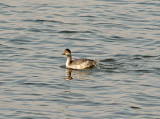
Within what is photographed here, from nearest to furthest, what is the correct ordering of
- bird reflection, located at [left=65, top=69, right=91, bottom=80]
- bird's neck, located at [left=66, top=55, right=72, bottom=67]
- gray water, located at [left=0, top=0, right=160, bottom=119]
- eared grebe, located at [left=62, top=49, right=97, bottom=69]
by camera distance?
1. gray water, located at [left=0, top=0, right=160, bottom=119]
2. bird reflection, located at [left=65, top=69, right=91, bottom=80]
3. eared grebe, located at [left=62, top=49, right=97, bottom=69]
4. bird's neck, located at [left=66, top=55, right=72, bottom=67]

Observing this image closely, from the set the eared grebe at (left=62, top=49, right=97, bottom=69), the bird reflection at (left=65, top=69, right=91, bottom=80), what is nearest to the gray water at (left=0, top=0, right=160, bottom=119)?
the bird reflection at (left=65, top=69, right=91, bottom=80)

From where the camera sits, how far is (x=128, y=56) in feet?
67.8

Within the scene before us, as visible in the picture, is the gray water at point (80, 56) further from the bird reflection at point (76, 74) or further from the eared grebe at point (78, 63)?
the eared grebe at point (78, 63)

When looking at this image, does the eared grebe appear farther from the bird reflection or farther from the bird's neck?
the bird reflection

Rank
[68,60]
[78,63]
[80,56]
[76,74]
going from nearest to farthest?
[76,74]
[78,63]
[68,60]
[80,56]

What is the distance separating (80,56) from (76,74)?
2.21 m

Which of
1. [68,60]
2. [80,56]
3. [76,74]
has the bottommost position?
[76,74]

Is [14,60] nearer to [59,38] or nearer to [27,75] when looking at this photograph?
[27,75]

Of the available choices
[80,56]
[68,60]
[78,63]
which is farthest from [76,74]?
[80,56]

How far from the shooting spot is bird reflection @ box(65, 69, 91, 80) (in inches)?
721

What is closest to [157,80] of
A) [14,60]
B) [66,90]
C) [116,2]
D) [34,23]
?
[66,90]

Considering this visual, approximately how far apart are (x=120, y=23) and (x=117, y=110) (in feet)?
42.1

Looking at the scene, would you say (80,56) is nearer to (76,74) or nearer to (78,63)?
(78,63)

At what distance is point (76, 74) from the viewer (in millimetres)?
18969
